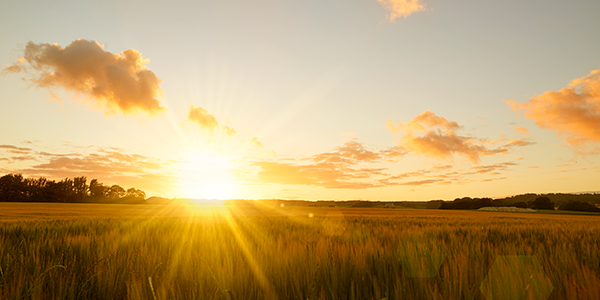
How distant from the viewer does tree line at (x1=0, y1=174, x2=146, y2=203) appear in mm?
78562

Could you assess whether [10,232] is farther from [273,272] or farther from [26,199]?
[26,199]

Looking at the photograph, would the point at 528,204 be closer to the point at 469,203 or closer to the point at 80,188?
the point at 469,203

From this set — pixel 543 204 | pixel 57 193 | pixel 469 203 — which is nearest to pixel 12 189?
pixel 57 193

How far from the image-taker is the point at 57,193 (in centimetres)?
8062

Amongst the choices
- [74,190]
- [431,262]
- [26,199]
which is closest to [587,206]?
[431,262]

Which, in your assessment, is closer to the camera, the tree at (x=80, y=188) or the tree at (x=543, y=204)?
the tree at (x=543, y=204)

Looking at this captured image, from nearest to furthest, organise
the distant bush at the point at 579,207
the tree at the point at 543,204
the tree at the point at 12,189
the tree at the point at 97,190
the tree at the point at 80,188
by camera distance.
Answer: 1. the distant bush at the point at 579,207
2. the tree at the point at 543,204
3. the tree at the point at 12,189
4. the tree at the point at 80,188
5. the tree at the point at 97,190

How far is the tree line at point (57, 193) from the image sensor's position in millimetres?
78562

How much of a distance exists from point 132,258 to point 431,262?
276 centimetres

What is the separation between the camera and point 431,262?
2393mm

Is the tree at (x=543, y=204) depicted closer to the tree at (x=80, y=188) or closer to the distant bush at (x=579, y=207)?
the distant bush at (x=579, y=207)

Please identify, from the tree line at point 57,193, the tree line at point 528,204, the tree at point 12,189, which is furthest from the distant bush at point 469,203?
the tree at point 12,189

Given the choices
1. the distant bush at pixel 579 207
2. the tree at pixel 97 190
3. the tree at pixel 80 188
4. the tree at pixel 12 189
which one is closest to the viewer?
the distant bush at pixel 579 207

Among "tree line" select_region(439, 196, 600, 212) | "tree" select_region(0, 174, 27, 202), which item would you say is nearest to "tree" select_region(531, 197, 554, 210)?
"tree line" select_region(439, 196, 600, 212)
